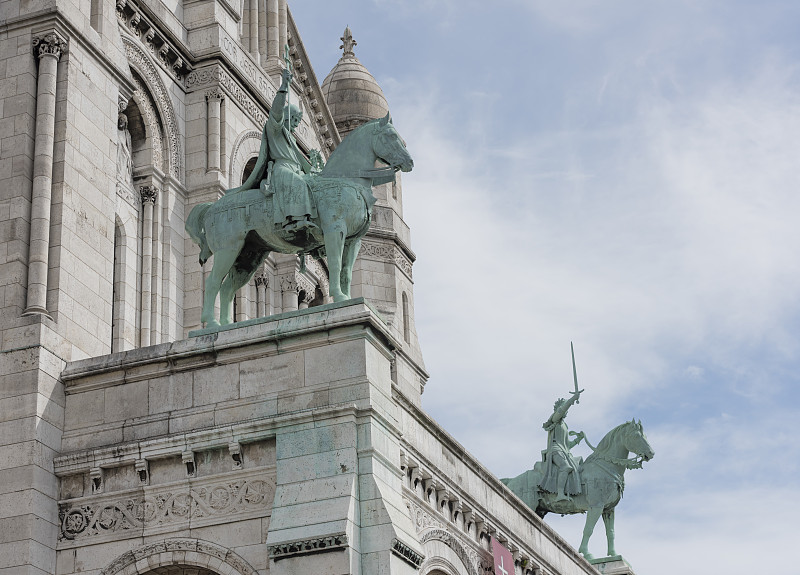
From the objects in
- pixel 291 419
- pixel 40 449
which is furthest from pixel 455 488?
pixel 40 449

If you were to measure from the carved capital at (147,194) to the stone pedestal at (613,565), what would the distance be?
16763mm

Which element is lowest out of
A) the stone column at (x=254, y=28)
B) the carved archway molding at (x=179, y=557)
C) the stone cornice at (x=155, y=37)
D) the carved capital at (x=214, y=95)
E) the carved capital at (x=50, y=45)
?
the carved archway molding at (x=179, y=557)

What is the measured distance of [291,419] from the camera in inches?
910

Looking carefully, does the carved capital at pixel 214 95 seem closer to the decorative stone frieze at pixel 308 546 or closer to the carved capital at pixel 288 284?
the carved capital at pixel 288 284

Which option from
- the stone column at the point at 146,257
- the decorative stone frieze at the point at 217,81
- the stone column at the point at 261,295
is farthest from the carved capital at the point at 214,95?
the stone column at the point at 261,295

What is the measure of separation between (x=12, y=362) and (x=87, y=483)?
8.17 ft

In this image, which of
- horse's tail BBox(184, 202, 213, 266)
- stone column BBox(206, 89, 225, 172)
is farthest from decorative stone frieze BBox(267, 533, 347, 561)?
stone column BBox(206, 89, 225, 172)

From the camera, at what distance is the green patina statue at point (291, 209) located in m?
25.2

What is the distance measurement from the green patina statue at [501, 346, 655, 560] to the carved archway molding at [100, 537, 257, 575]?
58.4ft

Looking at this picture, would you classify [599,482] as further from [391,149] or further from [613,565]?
[391,149]

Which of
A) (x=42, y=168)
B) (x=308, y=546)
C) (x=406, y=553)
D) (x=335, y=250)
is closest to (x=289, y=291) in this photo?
(x=42, y=168)

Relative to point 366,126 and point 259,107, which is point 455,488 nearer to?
point 366,126

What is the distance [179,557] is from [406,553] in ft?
12.1

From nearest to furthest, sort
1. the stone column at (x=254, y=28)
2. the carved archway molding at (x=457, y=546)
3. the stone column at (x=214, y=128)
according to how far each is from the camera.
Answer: the carved archway molding at (x=457, y=546)
the stone column at (x=214, y=128)
the stone column at (x=254, y=28)
